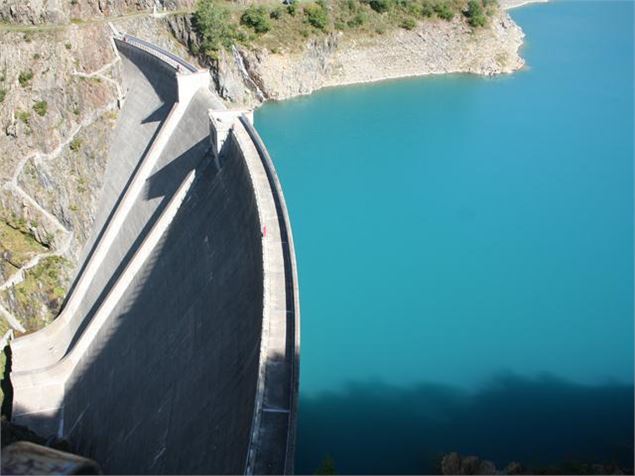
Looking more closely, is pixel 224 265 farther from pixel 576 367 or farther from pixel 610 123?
pixel 610 123

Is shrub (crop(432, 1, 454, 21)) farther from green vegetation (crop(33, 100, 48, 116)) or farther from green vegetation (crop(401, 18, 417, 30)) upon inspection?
green vegetation (crop(33, 100, 48, 116))

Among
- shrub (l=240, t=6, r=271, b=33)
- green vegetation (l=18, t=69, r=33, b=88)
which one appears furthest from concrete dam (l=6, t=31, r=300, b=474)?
shrub (l=240, t=6, r=271, b=33)

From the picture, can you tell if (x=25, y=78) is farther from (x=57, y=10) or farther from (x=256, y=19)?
(x=256, y=19)

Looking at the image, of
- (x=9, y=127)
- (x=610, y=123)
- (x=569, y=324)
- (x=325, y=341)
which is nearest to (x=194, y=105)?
(x=9, y=127)

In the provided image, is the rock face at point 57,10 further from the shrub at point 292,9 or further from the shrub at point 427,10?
the shrub at point 427,10

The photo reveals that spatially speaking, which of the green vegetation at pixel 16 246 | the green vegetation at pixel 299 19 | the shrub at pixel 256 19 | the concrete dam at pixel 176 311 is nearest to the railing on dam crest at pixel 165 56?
the concrete dam at pixel 176 311
